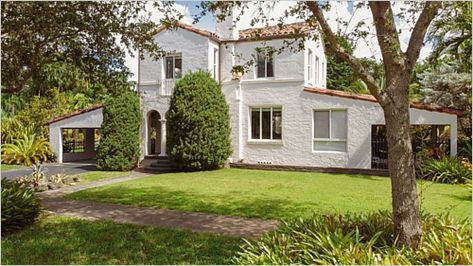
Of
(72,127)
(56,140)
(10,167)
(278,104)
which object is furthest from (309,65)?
(10,167)

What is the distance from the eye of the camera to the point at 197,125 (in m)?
19.0

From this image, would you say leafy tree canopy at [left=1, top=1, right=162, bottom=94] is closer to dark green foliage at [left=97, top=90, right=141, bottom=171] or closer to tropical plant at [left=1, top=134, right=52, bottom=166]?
dark green foliage at [left=97, top=90, right=141, bottom=171]

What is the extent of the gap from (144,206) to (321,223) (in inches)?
236

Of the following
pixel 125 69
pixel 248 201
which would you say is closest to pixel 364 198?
pixel 248 201

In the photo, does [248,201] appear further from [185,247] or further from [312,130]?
[312,130]

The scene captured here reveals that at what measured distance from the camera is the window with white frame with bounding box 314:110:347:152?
1944 centimetres

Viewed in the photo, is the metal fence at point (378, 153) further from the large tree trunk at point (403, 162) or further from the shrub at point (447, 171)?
the large tree trunk at point (403, 162)

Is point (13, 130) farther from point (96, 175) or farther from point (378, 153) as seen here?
point (378, 153)

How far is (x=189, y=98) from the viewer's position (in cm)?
1928

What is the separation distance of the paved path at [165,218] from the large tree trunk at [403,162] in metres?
2.99

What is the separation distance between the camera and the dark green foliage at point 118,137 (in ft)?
65.2

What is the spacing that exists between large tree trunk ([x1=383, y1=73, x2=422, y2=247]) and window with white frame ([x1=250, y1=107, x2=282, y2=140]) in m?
15.3

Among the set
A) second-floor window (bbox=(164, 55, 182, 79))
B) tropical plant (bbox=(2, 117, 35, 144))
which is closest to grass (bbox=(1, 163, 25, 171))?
tropical plant (bbox=(2, 117, 35, 144))

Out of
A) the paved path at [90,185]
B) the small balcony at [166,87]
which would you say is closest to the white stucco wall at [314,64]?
the small balcony at [166,87]
